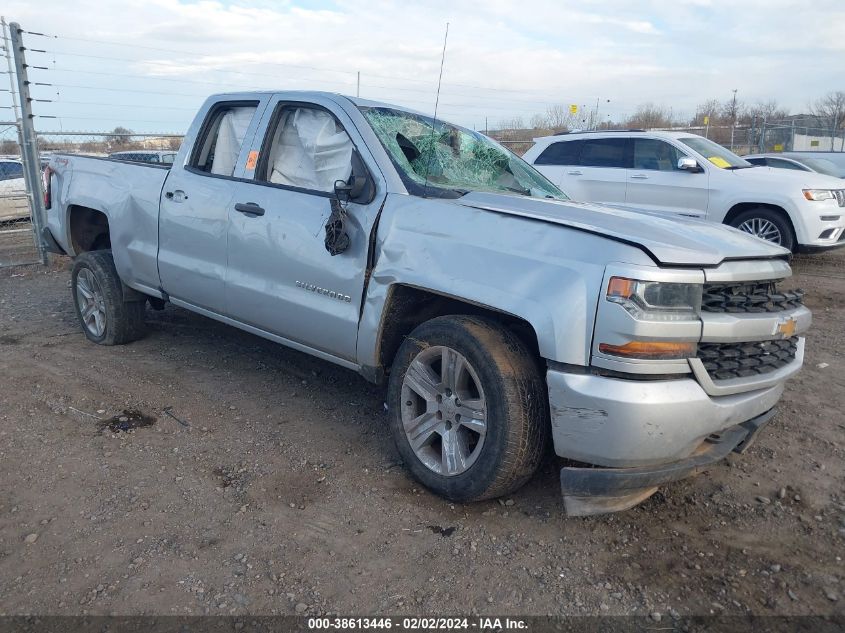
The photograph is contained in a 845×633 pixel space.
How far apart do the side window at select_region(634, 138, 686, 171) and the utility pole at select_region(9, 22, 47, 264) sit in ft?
26.6

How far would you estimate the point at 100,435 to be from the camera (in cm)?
405

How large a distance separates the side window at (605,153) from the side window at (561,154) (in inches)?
4.4

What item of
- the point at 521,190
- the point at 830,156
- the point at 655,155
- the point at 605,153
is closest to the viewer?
the point at 521,190

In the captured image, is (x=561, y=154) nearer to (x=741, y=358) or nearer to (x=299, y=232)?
(x=299, y=232)

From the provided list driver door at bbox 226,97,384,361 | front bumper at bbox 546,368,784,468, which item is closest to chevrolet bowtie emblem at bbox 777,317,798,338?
front bumper at bbox 546,368,784,468

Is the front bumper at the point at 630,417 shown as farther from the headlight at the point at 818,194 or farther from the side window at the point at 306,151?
the headlight at the point at 818,194

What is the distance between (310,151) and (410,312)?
1236 mm

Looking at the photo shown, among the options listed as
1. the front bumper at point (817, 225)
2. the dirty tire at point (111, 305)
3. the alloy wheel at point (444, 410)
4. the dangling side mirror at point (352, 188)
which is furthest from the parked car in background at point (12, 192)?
the front bumper at point (817, 225)

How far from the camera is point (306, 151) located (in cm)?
418

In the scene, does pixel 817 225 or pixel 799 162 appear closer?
pixel 817 225

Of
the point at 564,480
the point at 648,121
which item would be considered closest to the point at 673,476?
the point at 564,480

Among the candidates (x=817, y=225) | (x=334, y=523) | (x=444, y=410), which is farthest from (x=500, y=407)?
(x=817, y=225)

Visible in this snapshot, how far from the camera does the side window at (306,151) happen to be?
397 cm

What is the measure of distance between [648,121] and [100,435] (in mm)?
37829
